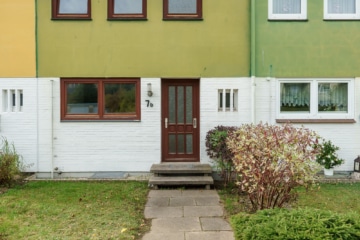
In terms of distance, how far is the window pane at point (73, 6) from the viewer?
30.0ft

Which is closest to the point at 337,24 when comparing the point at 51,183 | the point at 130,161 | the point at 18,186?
the point at 130,161

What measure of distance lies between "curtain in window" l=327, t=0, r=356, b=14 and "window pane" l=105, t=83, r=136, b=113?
5989 millimetres

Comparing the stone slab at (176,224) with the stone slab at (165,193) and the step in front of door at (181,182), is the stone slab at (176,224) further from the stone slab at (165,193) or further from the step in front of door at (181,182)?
the step in front of door at (181,182)

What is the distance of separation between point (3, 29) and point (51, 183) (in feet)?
14.7

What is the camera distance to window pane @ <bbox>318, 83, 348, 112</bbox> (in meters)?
9.27

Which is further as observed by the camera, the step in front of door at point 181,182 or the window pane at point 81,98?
the window pane at point 81,98

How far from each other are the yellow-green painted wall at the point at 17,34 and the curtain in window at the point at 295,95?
7.04m

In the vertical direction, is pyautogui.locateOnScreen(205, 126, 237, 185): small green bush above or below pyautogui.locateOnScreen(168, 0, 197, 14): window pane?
below

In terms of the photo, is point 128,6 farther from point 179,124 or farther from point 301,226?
point 301,226

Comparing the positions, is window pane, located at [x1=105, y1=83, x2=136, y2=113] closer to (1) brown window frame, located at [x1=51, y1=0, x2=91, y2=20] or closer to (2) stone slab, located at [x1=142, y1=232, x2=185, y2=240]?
(1) brown window frame, located at [x1=51, y1=0, x2=91, y2=20]

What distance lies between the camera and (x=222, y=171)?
8.28m

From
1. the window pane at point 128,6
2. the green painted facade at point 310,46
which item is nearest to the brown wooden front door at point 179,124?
the green painted facade at point 310,46

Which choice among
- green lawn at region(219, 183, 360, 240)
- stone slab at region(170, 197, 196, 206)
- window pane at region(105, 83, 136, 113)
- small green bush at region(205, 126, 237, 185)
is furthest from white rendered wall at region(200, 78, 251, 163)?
green lawn at region(219, 183, 360, 240)

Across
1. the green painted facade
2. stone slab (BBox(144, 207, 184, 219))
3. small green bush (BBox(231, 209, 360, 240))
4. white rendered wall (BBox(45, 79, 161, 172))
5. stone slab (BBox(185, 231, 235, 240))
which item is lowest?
stone slab (BBox(185, 231, 235, 240))
